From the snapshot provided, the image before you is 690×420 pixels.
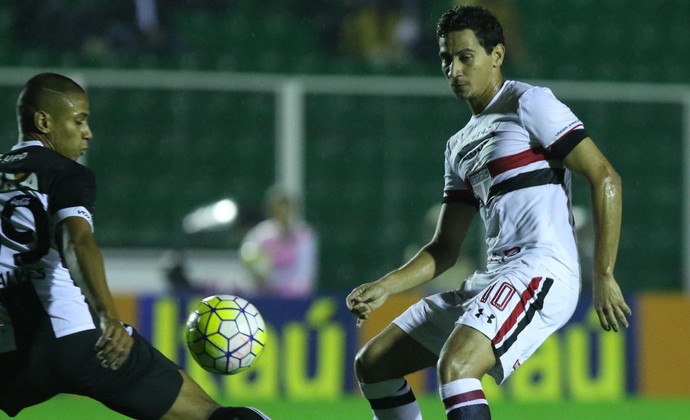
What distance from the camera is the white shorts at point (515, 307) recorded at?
4.77 m

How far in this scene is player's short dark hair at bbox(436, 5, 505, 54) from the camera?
16.7 ft

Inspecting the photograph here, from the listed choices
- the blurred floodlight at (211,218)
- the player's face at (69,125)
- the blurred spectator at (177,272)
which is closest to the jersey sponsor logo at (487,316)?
the player's face at (69,125)

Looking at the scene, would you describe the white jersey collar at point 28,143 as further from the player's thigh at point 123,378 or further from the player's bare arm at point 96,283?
the player's thigh at point 123,378

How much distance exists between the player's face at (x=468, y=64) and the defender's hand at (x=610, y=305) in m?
0.96

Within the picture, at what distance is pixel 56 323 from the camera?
4.45m

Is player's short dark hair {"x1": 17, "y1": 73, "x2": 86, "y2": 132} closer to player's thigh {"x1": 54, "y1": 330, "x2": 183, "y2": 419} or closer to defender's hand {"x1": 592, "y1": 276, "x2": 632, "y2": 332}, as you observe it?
player's thigh {"x1": 54, "y1": 330, "x2": 183, "y2": 419}

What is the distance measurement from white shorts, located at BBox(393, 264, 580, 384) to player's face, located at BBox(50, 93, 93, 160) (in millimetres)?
1600

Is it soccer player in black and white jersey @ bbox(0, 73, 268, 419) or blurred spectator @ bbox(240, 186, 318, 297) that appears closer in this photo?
soccer player in black and white jersey @ bbox(0, 73, 268, 419)

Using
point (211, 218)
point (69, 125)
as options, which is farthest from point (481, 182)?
point (211, 218)

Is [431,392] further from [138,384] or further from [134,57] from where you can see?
[138,384]

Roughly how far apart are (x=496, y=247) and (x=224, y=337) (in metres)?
1.16

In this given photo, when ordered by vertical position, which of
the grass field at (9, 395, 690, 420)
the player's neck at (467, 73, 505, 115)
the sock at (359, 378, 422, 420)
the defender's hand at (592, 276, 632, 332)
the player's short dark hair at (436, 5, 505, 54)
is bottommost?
the grass field at (9, 395, 690, 420)

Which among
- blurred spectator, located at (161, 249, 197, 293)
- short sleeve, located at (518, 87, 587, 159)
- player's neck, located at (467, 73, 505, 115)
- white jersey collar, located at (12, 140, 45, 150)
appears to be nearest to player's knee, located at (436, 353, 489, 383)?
short sleeve, located at (518, 87, 587, 159)

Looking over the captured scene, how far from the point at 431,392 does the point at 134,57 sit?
4374 millimetres
